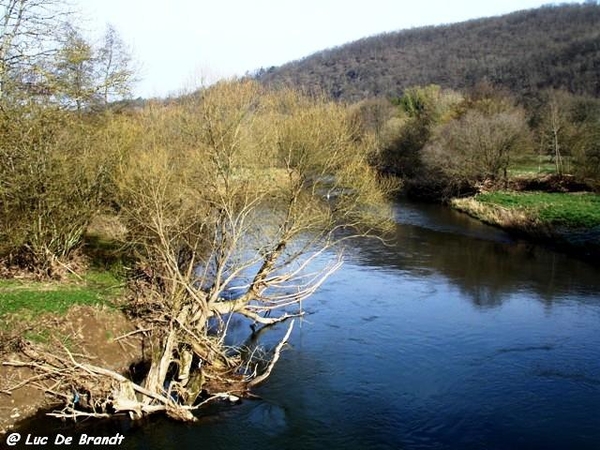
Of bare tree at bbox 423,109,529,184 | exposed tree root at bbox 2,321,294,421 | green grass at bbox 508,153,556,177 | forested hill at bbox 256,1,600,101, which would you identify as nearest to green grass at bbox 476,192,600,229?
bare tree at bbox 423,109,529,184

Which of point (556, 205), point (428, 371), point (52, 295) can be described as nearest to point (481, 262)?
point (556, 205)

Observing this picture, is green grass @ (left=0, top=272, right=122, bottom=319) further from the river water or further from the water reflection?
the water reflection

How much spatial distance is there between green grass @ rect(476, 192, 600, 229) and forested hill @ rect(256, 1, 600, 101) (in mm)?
43454

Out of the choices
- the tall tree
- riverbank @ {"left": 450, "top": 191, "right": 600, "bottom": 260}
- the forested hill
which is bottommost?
riverbank @ {"left": 450, "top": 191, "right": 600, "bottom": 260}

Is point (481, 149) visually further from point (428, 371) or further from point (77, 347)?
point (77, 347)

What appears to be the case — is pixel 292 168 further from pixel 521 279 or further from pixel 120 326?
pixel 521 279

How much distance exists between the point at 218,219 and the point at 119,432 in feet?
22.7

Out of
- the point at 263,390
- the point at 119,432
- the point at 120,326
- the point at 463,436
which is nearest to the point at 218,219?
the point at 120,326

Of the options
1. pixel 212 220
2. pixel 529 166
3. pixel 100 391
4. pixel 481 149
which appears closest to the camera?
pixel 100 391

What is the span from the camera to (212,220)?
1762 cm

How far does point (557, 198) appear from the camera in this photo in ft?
123

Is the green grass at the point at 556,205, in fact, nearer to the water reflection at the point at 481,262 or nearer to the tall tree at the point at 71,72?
the water reflection at the point at 481,262

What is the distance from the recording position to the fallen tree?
43.5ft

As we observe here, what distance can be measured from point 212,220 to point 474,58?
13157 centimetres
